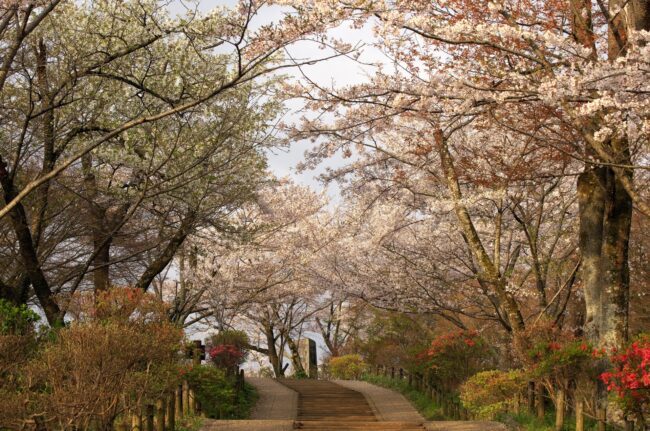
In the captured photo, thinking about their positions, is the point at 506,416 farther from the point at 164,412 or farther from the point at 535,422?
the point at 164,412

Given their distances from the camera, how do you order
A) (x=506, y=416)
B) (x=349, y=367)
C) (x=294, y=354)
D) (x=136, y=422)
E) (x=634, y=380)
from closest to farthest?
(x=634, y=380) → (x=136, y=422) → (x=506, y=416) → (x=349, y=367) → (x=294, y=354)

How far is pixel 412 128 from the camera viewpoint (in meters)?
17.2

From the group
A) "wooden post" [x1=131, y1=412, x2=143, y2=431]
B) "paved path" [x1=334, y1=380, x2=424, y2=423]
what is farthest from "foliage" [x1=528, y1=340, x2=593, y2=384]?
"wooden post" [x1=131, y1=412, x2=143, y2=431]

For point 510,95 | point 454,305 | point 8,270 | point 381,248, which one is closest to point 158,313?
point 510,95

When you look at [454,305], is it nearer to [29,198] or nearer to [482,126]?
[482,126]

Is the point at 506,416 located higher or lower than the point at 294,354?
lower

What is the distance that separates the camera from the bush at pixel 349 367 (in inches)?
1211

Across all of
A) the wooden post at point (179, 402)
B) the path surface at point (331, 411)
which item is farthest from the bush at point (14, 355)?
the path surface at point (331, 411)

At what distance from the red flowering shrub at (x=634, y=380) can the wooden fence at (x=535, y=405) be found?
302 mm

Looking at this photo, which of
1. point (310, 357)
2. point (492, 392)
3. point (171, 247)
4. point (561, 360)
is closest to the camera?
point (561, 360)

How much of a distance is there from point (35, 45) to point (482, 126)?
7.99 meters

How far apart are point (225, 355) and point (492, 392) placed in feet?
32.7

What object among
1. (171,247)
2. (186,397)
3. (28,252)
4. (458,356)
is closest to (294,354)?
(458,356)

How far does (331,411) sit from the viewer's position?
1928 centimetres
